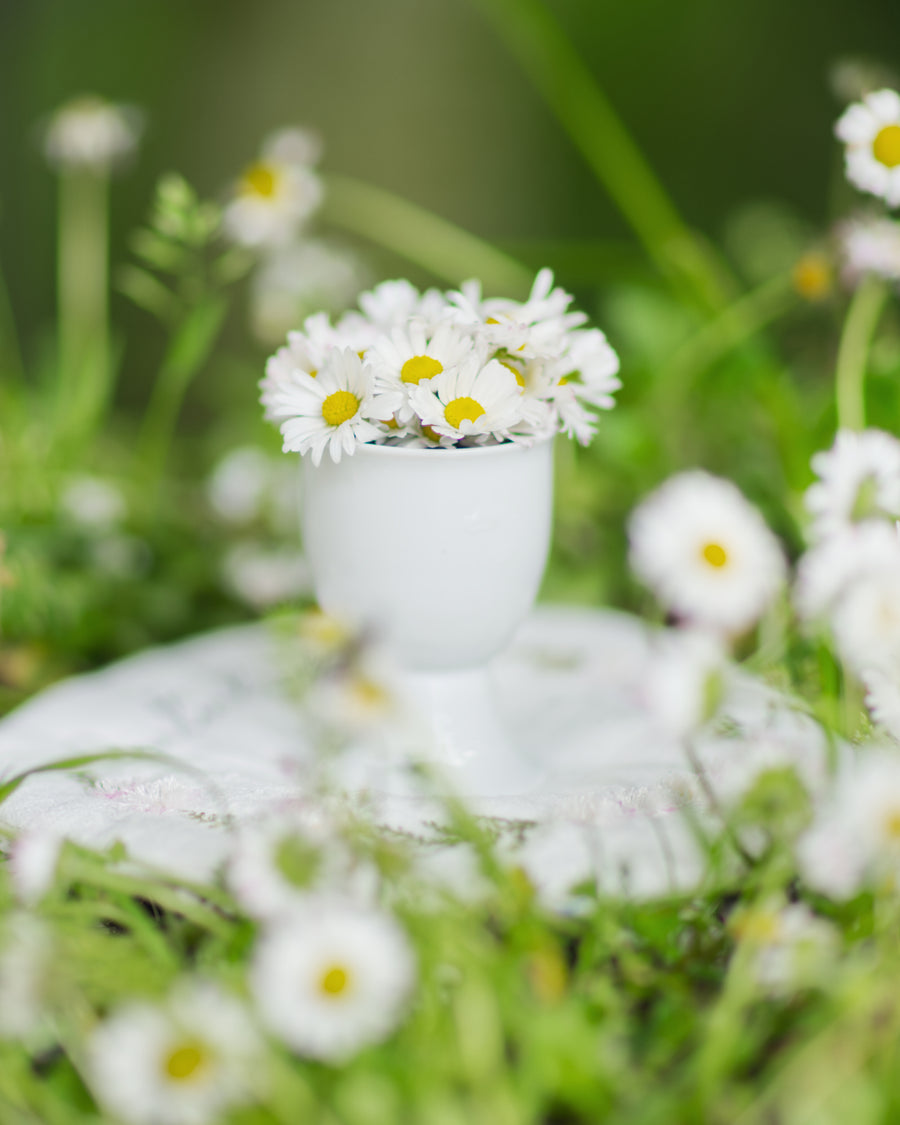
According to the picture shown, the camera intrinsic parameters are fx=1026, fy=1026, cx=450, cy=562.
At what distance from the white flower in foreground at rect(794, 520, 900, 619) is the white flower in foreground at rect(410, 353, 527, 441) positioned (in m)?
0.16

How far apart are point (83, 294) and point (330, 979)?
181cm

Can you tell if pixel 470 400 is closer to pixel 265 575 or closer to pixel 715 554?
pixel 715 554

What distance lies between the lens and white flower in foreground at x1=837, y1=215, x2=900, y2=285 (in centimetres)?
75

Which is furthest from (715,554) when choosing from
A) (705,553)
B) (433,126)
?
(433,126)

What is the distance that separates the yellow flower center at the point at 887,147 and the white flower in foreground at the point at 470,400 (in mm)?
291

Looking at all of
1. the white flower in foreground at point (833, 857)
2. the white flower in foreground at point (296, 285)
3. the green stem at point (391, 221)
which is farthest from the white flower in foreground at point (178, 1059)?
the green stem at point (391, 221)

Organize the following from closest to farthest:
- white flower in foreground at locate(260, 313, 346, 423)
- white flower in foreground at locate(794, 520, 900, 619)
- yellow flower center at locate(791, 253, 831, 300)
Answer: white flower in foreground at locate(794, 520, 900, 619) < white flower in foreground at locate(260, 313, 346, 423) < yellow flower center at locate(791, 253, 831, 300)

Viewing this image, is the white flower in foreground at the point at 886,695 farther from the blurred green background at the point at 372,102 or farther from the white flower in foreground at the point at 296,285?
the blurred green background at the point at 372,102

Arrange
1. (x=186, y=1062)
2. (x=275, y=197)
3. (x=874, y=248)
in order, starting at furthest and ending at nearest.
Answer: (x=275, y=197) → (x=874, y=248) → (x=186, y=1062)

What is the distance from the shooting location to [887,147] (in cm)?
62

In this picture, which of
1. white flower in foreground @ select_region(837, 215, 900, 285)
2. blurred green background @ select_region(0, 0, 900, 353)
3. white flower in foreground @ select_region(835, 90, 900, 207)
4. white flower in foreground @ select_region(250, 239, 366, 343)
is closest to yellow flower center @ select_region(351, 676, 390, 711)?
white flower in foreground @ select_region(835, 90, 900, 207)

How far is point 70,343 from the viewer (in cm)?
123

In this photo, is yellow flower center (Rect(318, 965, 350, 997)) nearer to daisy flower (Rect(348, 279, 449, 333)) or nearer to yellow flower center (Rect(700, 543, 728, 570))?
yellow flower center (Rect(700, 543, 728, 570))

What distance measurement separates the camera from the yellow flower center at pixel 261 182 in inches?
37.1
